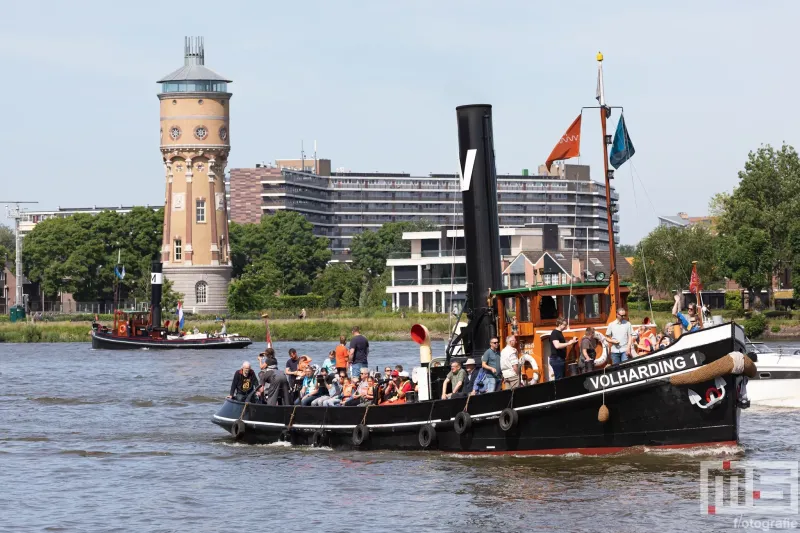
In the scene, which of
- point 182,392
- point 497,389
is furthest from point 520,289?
point 182,392

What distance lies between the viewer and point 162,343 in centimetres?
9312

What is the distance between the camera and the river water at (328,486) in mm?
22375

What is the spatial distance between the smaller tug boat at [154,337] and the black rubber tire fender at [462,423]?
65.6m

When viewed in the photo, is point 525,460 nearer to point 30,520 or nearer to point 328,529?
point 328,529

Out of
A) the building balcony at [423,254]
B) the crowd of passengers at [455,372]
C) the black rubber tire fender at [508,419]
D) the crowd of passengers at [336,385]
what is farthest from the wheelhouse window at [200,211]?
the black rubber tire fender at [508,419]

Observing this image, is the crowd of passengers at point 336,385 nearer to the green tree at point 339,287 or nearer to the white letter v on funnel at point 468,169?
the white letter v on funnel at point 468,169

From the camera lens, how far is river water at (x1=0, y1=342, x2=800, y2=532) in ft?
73.4

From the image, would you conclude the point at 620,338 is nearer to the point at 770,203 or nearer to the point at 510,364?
the point at 510,364

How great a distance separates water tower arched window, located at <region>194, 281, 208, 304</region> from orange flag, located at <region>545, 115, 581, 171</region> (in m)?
108

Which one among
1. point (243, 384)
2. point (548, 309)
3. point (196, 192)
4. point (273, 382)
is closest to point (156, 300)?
point (196, 192)

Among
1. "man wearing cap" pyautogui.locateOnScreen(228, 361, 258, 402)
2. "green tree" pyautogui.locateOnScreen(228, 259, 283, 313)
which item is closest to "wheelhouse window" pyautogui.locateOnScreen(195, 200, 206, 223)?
"green tree" pyautogui.locateOnScreen(228, 259, 283, 313)

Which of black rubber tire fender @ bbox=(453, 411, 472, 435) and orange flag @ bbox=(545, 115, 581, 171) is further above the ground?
orange flag @ bbox=(545, 115, 581, 171)

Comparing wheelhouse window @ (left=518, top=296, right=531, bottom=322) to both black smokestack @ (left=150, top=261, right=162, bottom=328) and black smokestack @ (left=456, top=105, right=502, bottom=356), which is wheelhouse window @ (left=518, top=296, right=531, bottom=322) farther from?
black smokestack @ (left=150, top=261, right=162, bottom=328)

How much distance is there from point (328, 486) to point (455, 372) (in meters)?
3.37
